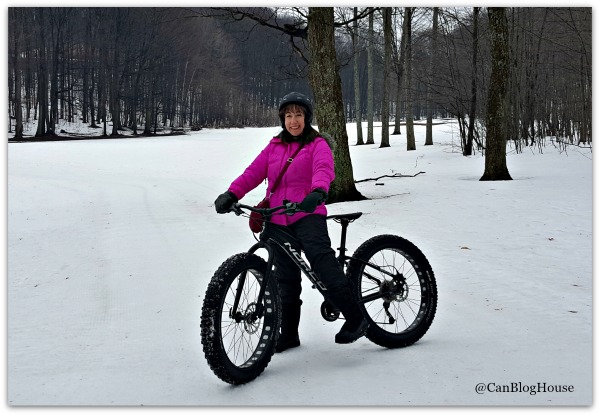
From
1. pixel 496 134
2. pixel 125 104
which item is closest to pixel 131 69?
pixel 125 104

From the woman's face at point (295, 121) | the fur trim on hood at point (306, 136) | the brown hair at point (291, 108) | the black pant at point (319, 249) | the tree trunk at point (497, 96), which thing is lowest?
the black pant at point (319, 249)

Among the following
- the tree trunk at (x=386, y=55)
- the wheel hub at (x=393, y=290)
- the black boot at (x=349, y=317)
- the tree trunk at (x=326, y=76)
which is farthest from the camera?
the tree trunk at (x=386, y=55)

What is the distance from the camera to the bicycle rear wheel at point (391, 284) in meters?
4.14

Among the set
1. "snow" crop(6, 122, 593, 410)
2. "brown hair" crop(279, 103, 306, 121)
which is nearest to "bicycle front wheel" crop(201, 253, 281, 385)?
"snow" crop(6, 122, 593, 410)

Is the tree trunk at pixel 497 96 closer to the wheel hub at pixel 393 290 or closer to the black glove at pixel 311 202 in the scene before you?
the wheel hub at pixel 393 290

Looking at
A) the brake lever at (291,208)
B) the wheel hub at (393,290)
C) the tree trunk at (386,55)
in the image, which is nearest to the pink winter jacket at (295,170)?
the brake lever at (291,208)

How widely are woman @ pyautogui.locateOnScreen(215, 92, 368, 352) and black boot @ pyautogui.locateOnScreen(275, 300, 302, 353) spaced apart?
270 mm

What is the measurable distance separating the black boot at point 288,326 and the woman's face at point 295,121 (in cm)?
120

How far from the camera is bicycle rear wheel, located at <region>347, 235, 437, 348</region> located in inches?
163

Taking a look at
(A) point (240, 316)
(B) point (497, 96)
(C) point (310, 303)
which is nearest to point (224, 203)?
(A) point (240, 316)

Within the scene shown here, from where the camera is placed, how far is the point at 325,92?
10664 millimetres

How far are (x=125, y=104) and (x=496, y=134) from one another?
42018mm

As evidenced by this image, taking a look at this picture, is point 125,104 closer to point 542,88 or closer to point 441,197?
point 542,88

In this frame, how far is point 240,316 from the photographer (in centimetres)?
359
